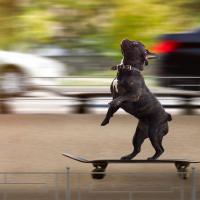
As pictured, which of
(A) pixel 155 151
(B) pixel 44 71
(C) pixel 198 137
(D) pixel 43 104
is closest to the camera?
(A) pixel 155 151

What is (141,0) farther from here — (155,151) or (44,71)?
A: (155,151)

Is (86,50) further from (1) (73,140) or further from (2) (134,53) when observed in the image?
(2) (134,53)

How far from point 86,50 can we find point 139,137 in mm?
2710

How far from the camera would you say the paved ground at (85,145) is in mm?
9008

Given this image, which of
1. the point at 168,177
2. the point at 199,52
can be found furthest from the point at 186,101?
the point at 168,177

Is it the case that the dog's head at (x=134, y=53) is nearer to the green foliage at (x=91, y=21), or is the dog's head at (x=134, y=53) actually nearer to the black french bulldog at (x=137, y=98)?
the black french bulldog at (x=137, y=98)

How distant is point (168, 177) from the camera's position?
354 inches

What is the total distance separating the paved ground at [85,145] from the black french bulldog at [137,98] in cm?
63

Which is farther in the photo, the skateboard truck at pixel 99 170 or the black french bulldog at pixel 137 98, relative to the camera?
the skateboard truck at pixel 99 170

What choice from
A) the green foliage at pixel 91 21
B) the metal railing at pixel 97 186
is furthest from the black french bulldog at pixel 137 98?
the green foliage at pixel 91 21

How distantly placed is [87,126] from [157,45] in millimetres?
1362

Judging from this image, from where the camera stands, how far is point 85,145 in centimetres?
924

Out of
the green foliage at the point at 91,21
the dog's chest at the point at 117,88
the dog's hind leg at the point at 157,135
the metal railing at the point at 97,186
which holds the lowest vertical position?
the metal railing at the point at 97,186

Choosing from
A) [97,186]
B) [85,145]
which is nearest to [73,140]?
[85,145]
